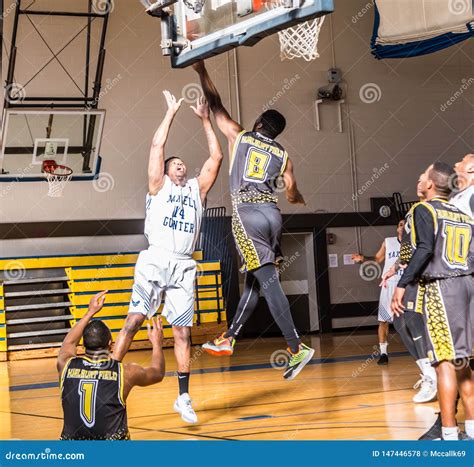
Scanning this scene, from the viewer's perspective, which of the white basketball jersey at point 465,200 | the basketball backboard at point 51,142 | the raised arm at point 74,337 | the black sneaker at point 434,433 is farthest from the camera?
the basketball backboard at point 51,142

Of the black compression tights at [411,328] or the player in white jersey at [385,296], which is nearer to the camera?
the black compression tights at [411,328]

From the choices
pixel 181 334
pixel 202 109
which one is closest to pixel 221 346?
pixel 181 334

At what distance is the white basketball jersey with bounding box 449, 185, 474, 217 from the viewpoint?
707 centimetres

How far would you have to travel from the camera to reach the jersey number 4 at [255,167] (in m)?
7.63

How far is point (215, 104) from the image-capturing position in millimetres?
7621

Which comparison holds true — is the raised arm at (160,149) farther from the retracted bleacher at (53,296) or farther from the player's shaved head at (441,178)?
the retracted bleacher at (53,296)

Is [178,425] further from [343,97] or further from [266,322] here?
[343,97]

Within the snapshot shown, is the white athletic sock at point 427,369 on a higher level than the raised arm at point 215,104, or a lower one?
lower

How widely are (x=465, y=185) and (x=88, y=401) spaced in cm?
348

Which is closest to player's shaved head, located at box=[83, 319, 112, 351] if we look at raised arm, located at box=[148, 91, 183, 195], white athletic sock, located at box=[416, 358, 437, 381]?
raised arm, located at box=[148, 91, 183, 195]

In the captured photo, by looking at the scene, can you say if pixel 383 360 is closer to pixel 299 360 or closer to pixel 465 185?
pixel 299 360

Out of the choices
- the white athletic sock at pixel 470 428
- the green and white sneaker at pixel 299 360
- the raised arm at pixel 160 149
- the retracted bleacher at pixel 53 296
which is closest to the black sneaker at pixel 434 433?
the white athletic sock at pixel 470 428

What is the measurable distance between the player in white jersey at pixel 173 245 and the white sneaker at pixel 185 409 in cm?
6

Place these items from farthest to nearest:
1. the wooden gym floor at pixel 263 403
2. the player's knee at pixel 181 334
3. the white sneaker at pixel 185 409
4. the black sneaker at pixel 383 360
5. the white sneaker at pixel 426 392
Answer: the black sneaker at pixel 383 360 < the white sneaker at pixel 426 392 < the player's knee at pixel 181 334 < the white sneaker at pixel 185 409 < the wooden gym floor at pixel 263 403
